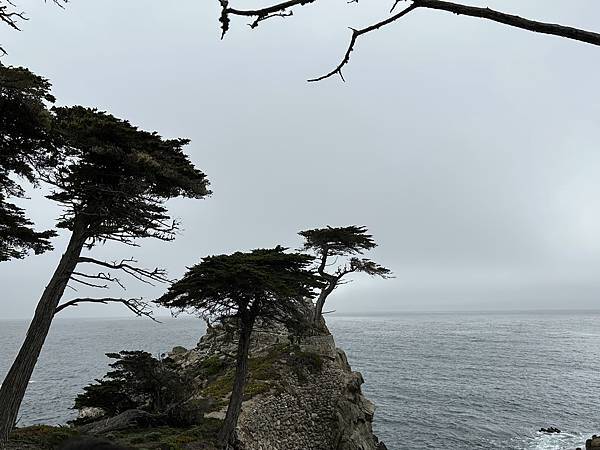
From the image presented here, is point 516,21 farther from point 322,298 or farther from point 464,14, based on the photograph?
point 322,298

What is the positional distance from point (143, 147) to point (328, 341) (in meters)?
18.2

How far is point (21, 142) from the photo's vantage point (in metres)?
9.59

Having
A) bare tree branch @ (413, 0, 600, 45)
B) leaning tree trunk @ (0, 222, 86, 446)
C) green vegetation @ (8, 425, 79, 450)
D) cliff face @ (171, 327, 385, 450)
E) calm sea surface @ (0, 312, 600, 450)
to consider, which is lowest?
calm sea surface @ (0, 312, 600, 450)

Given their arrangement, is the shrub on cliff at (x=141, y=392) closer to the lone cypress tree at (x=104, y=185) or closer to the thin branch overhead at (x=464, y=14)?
the lone cypress tree at (x=104, y=185)

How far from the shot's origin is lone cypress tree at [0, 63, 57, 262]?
8.22m

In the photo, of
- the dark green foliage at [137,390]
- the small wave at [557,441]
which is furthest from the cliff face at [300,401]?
the small wave at [557,441]

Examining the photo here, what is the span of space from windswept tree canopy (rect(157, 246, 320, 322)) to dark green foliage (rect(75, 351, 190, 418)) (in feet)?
10.5

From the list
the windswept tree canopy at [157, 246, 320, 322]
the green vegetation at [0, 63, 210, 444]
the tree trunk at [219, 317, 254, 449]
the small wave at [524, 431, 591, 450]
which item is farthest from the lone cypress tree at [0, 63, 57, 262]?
the small wave at [524, 431, 591, 450]

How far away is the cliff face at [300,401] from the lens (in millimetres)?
16516

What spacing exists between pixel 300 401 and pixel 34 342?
41.0 feet

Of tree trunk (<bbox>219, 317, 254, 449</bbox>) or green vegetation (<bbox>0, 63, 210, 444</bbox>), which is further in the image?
tree trunk (<bbox>219, 317, 254, 449</bbox>)

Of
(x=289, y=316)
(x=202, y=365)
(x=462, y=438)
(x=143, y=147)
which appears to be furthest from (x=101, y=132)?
(x=462, y=438)

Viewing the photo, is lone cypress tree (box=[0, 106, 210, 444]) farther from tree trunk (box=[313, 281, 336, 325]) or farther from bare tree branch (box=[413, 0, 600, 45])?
tree trunk (box=[313, 281, 336, 325])

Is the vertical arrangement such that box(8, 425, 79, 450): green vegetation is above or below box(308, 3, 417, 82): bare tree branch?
below
